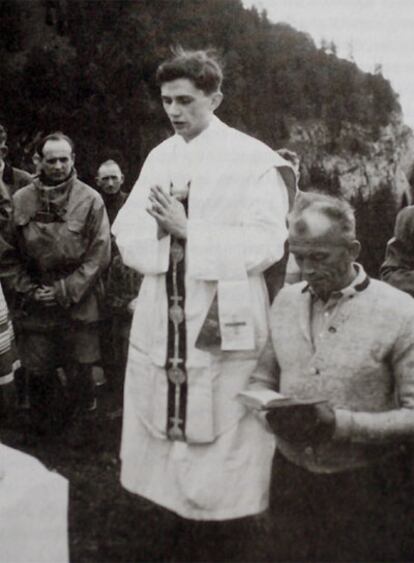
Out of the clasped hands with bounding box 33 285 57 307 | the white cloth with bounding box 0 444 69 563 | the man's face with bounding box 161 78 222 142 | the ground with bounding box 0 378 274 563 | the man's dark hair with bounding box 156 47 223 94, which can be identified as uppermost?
the man's dark hair with bounding box 156 47 223 94

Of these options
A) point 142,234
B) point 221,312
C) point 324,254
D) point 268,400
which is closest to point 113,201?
point 142,234

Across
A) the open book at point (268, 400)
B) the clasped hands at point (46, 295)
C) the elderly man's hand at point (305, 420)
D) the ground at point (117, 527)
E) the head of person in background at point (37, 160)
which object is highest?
the head of person in background at point (37, 160)

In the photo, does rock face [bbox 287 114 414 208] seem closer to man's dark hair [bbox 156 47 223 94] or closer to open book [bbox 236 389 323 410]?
man's dark hair [bbox 156 47 223 94]

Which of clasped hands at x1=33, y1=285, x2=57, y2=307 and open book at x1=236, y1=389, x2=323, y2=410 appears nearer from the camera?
open book at x1=236, y1=389, x2=323, y2=410

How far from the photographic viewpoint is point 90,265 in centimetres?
286

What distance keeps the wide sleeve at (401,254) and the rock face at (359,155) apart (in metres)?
0.06

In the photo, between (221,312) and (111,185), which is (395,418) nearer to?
(221,312)

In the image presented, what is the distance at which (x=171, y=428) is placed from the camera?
2031mm

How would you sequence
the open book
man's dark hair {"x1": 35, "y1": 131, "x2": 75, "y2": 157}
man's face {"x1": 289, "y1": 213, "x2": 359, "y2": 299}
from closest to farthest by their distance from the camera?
the open book → man's face {"x1": 289, "y1": 213, "x2": 359, "y2": 299} → man's dark hair {"x1": 35, "y1": 131, "x2": 75, "y2": 157}

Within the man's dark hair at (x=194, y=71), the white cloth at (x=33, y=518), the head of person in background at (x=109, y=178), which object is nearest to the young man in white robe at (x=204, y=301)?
the man's dark hair at (x=194, y=71)

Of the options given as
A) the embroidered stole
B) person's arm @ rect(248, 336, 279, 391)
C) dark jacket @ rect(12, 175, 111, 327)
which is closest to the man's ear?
the embroidered stole

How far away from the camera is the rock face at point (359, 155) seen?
→ 2.09m

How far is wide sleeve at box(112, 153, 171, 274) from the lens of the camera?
206cm

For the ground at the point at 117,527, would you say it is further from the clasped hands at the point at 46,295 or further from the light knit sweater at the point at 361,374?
the clasped hands at the point at 46,295
